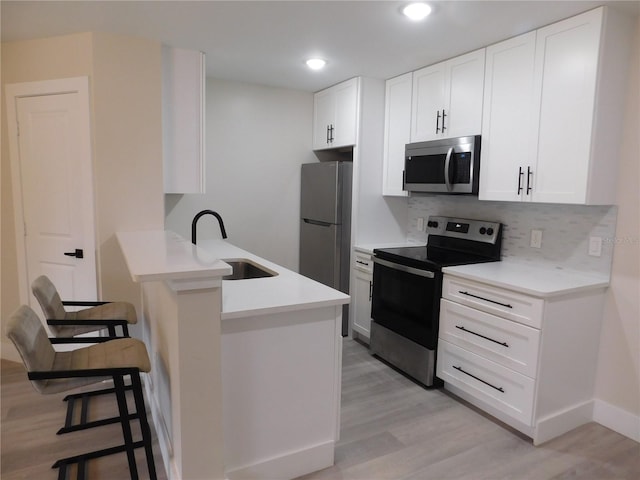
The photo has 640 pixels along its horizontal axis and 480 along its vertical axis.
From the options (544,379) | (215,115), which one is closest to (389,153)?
(215,115)

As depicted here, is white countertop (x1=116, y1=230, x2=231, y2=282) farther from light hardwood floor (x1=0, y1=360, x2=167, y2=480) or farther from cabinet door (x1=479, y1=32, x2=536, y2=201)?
cabinet door (x1=479, y1=32, x2=536, y2=201)

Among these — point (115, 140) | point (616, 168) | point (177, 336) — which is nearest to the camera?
point (177, 336)

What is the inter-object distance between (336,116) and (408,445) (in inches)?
111

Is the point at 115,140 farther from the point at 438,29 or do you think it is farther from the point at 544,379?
the point at 544,379

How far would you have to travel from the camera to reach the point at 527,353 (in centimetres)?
231

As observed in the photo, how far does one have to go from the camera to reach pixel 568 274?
2.63 meters

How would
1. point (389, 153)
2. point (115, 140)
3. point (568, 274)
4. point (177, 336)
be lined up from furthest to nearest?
1. point (389, 153)
2. point (115, 140)
3. point (568, 274)
4. point (177, 336)

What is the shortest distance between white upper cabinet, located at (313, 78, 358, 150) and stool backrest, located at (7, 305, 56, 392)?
8.97 feet

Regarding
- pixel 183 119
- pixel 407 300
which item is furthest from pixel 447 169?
pixel 183 119

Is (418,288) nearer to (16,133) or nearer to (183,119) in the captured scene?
(183,119)

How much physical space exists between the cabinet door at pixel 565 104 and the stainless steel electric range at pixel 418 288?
67 cm

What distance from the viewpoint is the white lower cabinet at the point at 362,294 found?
3.60 m

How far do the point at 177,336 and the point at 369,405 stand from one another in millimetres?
1547

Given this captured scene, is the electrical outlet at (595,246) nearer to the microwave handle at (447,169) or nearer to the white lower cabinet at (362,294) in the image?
the microwave handle at (447,169)
